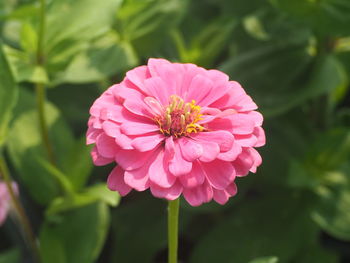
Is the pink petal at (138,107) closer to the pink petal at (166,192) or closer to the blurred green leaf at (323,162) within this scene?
the pink petal at (166,192)

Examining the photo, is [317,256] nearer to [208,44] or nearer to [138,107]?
[208,44]

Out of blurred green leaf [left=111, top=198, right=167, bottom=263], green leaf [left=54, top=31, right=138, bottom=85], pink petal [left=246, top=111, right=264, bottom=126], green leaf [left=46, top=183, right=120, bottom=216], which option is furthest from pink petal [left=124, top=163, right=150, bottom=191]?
blurred green leaf [left=111, top=198, right=167, bottom=263]

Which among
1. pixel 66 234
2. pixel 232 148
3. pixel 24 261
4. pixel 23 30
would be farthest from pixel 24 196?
pixel 232 148

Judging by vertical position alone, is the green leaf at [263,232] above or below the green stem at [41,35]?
below

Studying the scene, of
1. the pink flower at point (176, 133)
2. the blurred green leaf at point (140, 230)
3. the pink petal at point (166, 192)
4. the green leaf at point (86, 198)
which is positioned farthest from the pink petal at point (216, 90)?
the blurred green leaf at point (140, 230)

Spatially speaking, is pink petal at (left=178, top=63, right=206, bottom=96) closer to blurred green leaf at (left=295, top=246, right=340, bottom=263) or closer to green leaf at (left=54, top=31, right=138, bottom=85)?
green leaf at (left=54, top=31, right=138, bottom=85)

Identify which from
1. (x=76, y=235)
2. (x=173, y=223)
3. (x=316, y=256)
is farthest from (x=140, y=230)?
(x=173, y=223)
